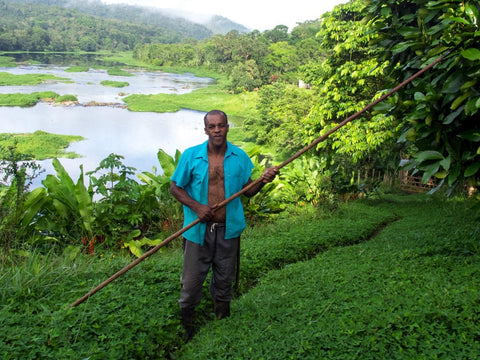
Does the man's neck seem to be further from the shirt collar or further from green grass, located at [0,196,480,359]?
green grass, located at [0,196,480,359]

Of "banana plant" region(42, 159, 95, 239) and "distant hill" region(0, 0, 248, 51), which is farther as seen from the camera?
"distant hill" region(0, 0, 248, 51)

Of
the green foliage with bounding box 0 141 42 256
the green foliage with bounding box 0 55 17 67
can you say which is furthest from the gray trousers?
the green foliage with bounding box 0 55 17 67

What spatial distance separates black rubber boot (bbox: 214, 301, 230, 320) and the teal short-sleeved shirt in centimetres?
65

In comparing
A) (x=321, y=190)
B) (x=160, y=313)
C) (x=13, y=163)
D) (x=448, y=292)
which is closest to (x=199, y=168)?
(x=160, y=313)

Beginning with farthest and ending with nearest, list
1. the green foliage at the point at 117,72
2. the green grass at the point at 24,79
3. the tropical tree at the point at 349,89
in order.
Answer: the green foliage at the point at 117,72, the green grass at the point at 24,79, the tropical tree at the point at 349,89

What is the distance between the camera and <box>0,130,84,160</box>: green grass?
2694cm

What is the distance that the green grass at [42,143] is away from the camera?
26.9m

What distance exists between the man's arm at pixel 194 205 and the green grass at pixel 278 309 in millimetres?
924

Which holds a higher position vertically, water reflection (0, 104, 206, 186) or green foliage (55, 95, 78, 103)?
green foliage (55, 95, 78, 103)

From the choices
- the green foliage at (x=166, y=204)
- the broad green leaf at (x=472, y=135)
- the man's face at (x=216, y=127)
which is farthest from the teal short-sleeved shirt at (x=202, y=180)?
the green foliage at (x=166, y=204)

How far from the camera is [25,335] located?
280cm

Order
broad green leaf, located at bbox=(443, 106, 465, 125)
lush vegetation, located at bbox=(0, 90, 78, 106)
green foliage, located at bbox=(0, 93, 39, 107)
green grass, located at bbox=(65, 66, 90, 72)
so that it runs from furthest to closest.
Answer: green grass, located at bbox=(65, 66, 90, 72) → lush vegetation, located at bbox=(0, 90, 78, 106) → green foliage, located at bbox=(0, 93, 39, 107) → broad green leaf, located at bbox=(443, 106, 465, 125)

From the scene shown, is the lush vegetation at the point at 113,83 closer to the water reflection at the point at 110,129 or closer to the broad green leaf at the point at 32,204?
the water reflection at the point at 110,129

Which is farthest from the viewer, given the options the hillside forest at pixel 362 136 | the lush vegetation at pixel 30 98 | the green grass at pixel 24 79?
the green grass at pixel 24 79
